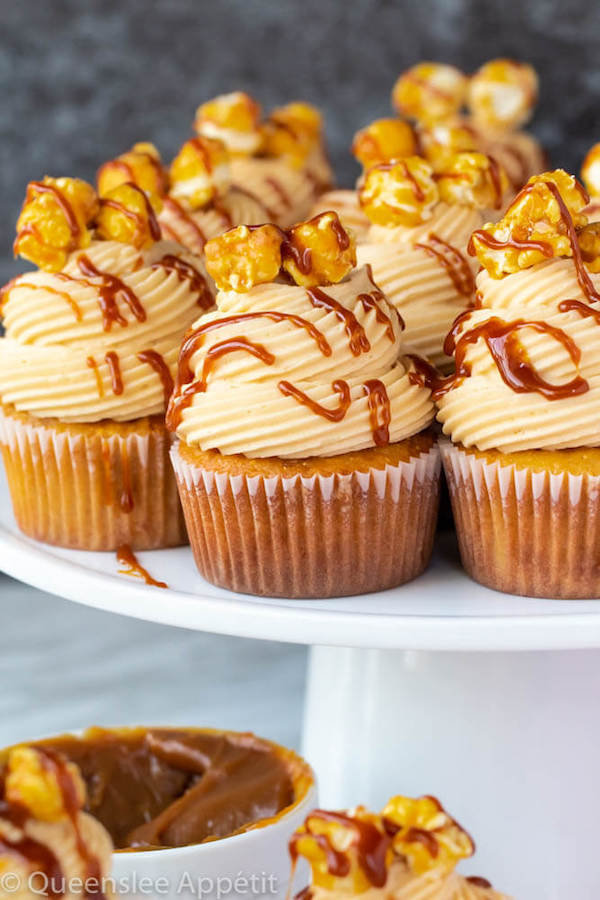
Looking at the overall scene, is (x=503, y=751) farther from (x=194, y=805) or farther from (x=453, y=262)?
(x=453, y=262)

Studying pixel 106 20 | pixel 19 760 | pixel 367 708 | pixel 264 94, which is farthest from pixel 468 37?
pixel 19 760

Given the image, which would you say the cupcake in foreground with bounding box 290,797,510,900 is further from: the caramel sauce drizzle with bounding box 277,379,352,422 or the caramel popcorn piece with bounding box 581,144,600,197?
the caramel popcorn piece with bounding box 581,144,600,197

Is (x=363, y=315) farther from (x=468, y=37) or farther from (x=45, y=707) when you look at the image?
(x=468, y=37)

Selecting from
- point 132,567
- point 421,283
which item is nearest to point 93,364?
point 132,567

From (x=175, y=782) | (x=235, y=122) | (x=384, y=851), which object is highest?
(x=235, y=122)

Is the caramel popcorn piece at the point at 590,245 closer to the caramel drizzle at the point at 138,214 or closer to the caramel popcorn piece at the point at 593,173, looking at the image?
the caramel popcorn piece at the point at 593,173

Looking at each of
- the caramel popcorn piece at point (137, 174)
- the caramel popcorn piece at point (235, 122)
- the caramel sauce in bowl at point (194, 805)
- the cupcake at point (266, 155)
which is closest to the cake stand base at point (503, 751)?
the caramel sauce in bowl at point (194, 805)
